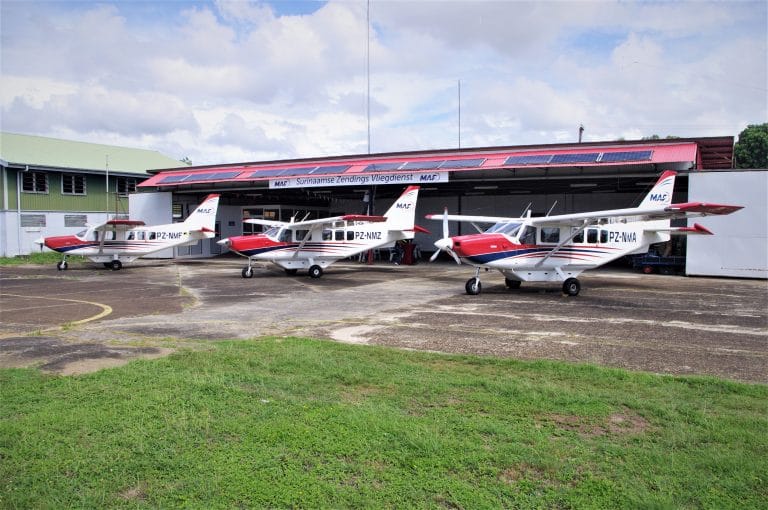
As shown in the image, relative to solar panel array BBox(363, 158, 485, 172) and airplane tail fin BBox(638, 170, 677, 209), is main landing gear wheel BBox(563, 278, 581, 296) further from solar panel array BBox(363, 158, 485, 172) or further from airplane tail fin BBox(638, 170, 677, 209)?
solar panel array BBox(363, 158, 485, 172)

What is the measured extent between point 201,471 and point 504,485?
2211 millimetres

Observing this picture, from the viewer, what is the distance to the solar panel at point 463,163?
78.1 ft

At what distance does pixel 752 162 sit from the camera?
180ft

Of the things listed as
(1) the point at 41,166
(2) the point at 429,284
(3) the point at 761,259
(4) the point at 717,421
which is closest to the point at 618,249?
(2) the point at 429,284

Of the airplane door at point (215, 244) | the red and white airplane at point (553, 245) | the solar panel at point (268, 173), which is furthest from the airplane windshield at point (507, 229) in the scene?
the airplane door at point (215, 244)

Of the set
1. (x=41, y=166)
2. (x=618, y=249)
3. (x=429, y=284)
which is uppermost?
(x=41, y=166)

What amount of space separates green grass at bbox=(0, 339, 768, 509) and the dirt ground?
1.46 meters

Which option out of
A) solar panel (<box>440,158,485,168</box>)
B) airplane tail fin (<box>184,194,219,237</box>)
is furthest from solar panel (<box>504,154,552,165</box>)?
airplane tail fin (<box>184,194,219,237</box>)

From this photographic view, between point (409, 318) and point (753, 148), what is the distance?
58.2m

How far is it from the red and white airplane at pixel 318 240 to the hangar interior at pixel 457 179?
10.1ft

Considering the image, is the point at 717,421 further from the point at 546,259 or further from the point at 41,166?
the point at 41,166

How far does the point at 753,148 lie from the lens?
178 ft

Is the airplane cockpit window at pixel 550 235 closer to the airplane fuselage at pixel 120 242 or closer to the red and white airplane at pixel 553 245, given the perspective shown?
the red and white airplane at pixel 553 245

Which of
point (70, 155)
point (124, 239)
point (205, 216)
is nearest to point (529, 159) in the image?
point (205, 216)
